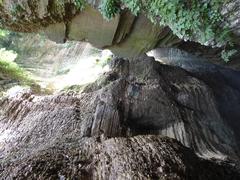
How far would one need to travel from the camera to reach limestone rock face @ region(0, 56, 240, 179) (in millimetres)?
4188

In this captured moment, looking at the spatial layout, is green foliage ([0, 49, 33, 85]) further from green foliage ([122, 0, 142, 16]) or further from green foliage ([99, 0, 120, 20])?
green foliage ([122, 0, 142, 16])

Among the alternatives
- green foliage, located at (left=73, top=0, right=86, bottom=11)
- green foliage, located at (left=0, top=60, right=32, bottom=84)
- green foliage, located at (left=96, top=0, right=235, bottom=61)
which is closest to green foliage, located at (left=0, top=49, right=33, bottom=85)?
green foliage, located at (left=0, top=60, right=32, bottom=84)

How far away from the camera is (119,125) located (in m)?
6.19

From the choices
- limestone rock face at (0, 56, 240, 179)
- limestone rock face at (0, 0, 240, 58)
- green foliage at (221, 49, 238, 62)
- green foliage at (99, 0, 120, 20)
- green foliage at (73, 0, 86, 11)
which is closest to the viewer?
limestone rock face at (0, 56, 240, 179)

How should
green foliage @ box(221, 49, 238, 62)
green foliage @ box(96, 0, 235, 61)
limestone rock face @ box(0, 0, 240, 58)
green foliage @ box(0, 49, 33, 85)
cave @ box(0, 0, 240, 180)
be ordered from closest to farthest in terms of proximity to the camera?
cave @ box(0, 0, 240, 180) < green foliage @ box(96, 0, 235, 61) < green foliage @ box(221, 49, 238, 62) < limestone rock face @ box(0, 0, 240, 58) < green foliage @ box(0, 49, 33, 85)

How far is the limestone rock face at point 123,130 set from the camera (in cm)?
419

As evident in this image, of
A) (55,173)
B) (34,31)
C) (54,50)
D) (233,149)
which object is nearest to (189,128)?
(233,149)

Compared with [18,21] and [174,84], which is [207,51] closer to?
[174,84]

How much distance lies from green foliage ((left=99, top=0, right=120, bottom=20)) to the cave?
0.7 inches

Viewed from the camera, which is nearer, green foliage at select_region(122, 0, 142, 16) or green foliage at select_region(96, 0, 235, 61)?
green foliage at select_region(96, 0, 235, 61)

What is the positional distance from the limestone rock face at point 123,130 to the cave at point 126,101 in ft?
0.07

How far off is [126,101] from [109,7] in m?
2.19

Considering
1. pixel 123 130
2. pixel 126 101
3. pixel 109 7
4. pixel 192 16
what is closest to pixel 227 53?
pixel 192 16

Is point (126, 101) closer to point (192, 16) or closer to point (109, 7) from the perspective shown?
point (109, 7)
